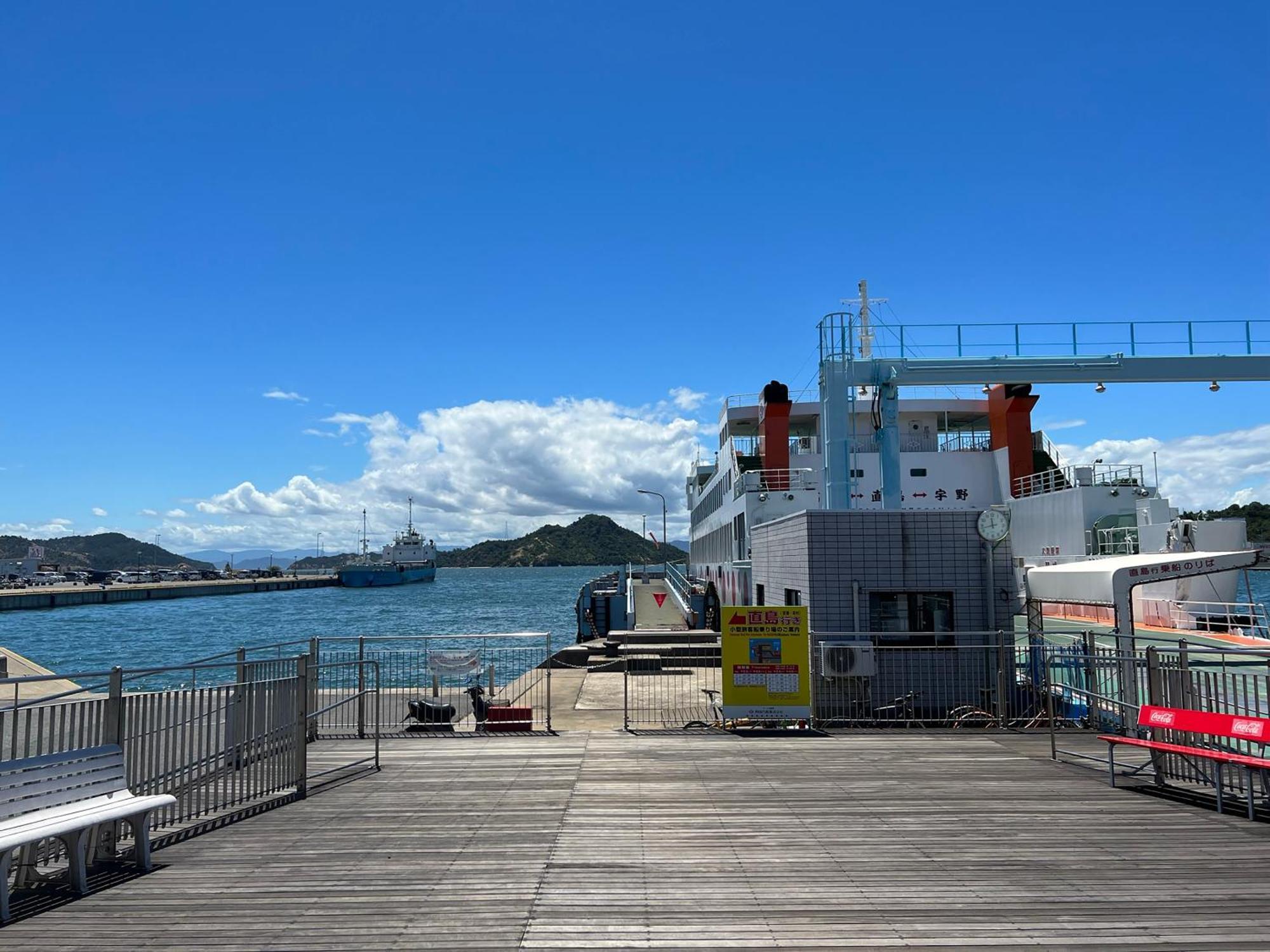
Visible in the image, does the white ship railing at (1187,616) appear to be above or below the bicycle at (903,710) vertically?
above

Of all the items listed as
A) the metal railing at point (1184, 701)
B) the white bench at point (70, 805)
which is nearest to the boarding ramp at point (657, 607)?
the metal railing at point (1184, 701)

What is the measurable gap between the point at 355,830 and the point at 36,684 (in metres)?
19.8

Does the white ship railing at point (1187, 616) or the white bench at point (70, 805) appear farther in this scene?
the white ship railing at point (1187, 616)

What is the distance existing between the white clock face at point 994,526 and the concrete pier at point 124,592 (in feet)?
398

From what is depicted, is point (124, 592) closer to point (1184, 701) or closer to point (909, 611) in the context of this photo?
point (909, 611)

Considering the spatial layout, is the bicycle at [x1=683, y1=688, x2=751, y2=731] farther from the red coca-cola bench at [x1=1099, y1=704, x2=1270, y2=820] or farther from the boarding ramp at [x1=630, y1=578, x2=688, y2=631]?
the boarding ramp at [x1=630, y1=578, x2=688, y2=631]

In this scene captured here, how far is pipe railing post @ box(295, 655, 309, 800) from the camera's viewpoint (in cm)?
941

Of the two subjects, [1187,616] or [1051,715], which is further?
[1187,616]

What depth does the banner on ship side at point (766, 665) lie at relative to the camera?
12.9 m

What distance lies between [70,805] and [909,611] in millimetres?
12815

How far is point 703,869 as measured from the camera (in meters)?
6.81

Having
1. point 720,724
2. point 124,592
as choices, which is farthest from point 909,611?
point 124,592

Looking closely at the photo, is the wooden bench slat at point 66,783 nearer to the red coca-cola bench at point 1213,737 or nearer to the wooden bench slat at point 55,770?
the wooden bench slat at point 55,770

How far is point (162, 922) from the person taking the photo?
573cm
